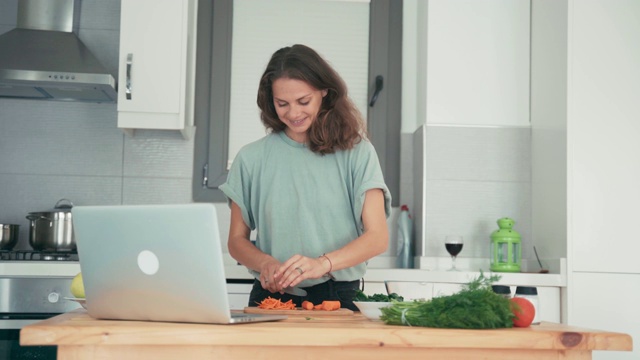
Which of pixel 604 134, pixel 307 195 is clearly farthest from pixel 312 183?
pixel 604 134

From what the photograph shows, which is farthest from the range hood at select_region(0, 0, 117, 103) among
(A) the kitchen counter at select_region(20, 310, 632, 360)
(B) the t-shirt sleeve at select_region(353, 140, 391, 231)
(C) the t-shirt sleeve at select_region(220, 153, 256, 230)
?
(A) the kitchen counter at select_region(20, 310, 632, 360)

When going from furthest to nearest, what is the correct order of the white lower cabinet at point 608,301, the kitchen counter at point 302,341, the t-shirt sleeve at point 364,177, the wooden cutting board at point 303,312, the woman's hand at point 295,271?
the white lower cabinet at point 608,301 → the t-shirt sleeve at point 364,177 → the woman's hand at point 295,271 → the wooden cutting board at point 303,312 → the kitchen counter at point 302,341

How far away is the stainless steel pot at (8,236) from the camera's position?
12.1 ft

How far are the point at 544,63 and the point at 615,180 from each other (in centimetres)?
63

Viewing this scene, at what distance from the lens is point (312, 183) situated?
2291mm

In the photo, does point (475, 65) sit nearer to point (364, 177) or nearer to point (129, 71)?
point (129, 71)

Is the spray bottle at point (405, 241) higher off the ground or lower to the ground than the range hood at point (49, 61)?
lower

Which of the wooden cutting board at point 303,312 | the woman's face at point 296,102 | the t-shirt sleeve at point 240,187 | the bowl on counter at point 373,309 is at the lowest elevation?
the wooden cutting board at point 303,312

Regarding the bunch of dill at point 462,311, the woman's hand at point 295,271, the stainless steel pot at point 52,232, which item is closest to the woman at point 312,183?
the woman's hand at point 295,271

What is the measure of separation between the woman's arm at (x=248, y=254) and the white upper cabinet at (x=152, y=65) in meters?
1.45

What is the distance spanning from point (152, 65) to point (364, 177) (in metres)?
1.77

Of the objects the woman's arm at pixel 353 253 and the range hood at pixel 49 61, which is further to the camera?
the range hood at pixel 49 61

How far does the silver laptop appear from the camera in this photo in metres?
1.44

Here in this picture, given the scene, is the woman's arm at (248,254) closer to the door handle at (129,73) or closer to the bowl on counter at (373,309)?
the bowl on counter at (373,309)
